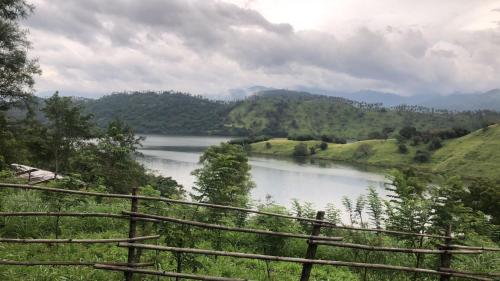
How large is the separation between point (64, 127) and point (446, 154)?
93.7 m

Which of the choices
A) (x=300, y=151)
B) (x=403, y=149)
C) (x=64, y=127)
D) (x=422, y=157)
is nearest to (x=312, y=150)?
(x=300, y=151)

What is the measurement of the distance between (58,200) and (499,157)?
10178cm

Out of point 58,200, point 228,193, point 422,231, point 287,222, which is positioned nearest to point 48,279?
point 58,200

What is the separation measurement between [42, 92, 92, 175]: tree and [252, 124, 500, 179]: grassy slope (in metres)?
72.4

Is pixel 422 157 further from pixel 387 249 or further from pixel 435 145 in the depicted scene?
pixel 387 249

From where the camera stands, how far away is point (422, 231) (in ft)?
34.7

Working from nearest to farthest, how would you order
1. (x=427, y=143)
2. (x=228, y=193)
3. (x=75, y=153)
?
(x=228, y=193)
(x=75, y=153)
(x=427, y=143)

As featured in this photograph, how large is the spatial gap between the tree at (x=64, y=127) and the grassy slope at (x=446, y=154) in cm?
7243

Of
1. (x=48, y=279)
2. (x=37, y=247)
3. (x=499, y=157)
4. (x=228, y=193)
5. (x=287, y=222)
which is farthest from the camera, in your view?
(x=499, y=157)

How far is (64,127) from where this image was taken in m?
41.7

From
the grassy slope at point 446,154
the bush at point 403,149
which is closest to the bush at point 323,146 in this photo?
the grassy slope at point 446,154

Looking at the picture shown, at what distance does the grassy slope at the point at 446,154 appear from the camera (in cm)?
9025

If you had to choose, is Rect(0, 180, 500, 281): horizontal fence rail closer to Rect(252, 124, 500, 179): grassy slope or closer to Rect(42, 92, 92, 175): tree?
Rect(42, 92, 92, 175): tree

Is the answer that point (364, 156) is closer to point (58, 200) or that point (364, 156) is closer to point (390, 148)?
point (390, 148)
